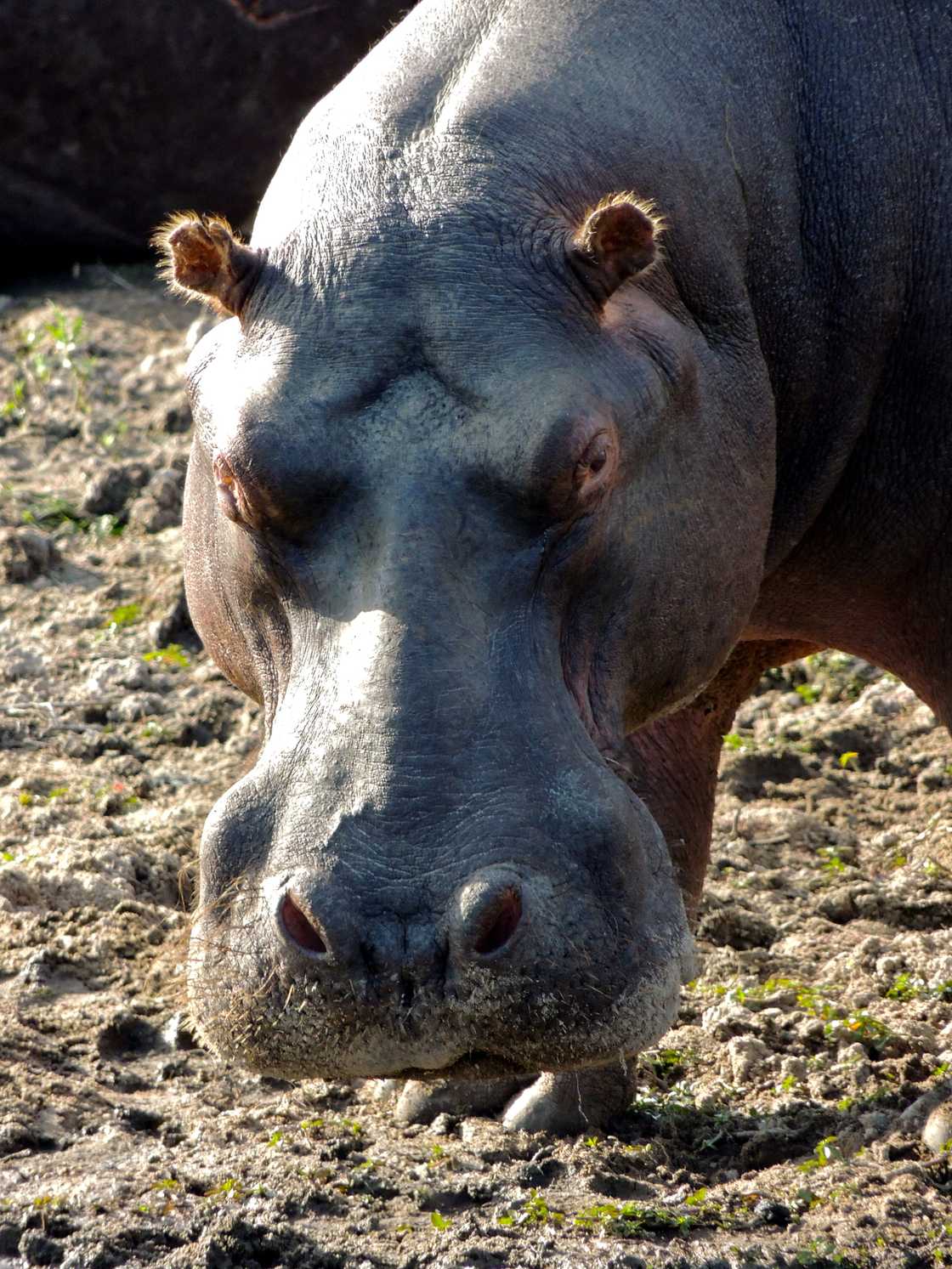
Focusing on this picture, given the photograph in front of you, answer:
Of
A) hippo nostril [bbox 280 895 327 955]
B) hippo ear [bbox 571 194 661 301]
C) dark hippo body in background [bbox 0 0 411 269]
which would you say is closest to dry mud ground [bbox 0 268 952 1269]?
hippo nostril [bbox 280 895 327 955]

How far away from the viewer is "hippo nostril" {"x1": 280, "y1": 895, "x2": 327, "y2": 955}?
133 inches

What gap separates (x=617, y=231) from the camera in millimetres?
3887

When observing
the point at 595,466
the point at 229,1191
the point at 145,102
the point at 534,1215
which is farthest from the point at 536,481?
the point at 145,102

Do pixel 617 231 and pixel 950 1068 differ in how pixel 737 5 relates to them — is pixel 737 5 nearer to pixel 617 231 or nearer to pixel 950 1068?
pixel 617 231

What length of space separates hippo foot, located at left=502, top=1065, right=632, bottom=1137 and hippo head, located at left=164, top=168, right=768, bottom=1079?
3.36 feet

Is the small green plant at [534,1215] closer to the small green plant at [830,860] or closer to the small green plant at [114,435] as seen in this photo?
the small green plant at [830,860]

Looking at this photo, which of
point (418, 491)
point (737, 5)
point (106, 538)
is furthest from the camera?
point (106, 538)

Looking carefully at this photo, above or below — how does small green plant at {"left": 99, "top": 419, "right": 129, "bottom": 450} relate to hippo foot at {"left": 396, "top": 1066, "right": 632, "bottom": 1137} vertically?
above

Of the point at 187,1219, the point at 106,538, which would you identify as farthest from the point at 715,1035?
the point at 106,538

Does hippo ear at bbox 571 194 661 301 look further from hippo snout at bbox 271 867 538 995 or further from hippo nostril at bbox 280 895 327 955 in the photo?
hippo nostril at bbox 280 895 327 955

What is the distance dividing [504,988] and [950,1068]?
6.48 feet

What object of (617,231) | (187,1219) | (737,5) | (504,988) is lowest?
(187,1219)

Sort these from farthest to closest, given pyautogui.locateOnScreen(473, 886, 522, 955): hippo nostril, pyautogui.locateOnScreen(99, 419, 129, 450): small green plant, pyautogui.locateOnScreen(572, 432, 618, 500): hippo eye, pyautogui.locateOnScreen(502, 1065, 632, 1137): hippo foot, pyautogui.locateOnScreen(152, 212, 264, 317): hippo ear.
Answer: pyautogui.locateOnScreen(99, 419, 129, 450): small green plant
pyautogui.locateOnScreen(502, 1065, 632, 1137): hippo foot
pyautogui.locateOnScreen(152, 212, 264, 317): hippo ear
pyautogui.locateOnScreen(572, 432, 618, 500): hippo eye
pyautogui.locateOnScreen(473, 886, 522, 955): hippo nostril

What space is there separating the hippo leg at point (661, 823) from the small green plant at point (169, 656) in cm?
240
